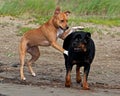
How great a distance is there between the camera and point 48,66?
47.0ft

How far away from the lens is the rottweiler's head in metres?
11.4

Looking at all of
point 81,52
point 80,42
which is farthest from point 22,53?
point 80,42

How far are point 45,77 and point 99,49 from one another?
4.26 metres

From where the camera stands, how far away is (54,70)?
13867 mm

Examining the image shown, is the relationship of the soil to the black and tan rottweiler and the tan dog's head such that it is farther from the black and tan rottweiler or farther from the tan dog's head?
the tan dog's head

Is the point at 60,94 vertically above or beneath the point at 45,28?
beneath

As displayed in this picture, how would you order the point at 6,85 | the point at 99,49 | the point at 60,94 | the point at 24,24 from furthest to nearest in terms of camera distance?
the point at 24,24, the point at 99,49, the point at 6,85, the point at 60,94

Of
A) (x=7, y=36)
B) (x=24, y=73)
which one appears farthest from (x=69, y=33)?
(x=7, y=36)

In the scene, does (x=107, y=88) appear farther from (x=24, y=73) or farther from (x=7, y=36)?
(x=7, y=36)

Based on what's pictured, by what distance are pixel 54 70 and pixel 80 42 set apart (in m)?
2.60

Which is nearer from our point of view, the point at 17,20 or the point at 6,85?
the point at 6,85

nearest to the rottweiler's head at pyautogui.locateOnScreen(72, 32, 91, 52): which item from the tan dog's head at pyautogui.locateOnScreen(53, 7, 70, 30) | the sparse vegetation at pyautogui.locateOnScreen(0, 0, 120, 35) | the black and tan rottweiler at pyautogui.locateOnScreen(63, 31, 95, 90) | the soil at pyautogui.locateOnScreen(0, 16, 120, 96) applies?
the black and tan rottweiler at pyautogui.locateOnScreen(63, 31, 95, 90)

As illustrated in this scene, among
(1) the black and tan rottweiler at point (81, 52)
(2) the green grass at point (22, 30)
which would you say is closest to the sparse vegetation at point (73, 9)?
(2) the green grass at point (22, 30)

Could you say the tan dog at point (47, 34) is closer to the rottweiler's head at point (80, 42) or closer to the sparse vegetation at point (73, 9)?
the rottweiler's head at point (80, 42)
